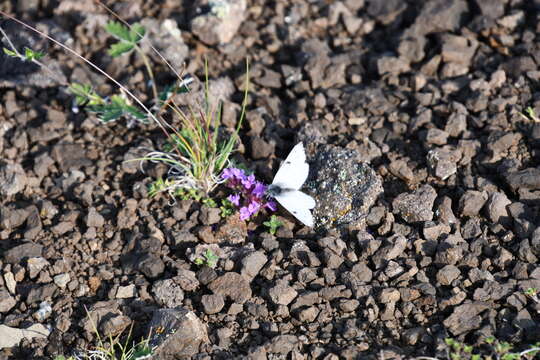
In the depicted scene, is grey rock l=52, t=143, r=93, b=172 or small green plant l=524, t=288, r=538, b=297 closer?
small green plant l=524, t=288, r=538, b=297

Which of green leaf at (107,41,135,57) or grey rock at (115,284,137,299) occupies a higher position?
green leaf at (107,41,135,57)

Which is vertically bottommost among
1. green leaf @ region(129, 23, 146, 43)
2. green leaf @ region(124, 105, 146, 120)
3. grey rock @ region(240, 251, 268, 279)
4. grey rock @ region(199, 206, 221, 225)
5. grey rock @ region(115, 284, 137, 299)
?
grey rock @ region(115, 284, 137, 299)

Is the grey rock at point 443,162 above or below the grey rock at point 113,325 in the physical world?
above

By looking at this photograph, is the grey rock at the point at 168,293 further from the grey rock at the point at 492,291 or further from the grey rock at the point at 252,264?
the grey rock at the point at 492,291

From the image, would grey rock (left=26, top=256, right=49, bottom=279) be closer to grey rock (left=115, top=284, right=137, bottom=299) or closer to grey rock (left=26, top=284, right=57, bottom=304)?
grey rock (left=26, top=284, right=57, bottom=304)

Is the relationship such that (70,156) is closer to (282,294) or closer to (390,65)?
(282,294)

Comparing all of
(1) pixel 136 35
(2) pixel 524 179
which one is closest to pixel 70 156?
(1) pixel 136 35

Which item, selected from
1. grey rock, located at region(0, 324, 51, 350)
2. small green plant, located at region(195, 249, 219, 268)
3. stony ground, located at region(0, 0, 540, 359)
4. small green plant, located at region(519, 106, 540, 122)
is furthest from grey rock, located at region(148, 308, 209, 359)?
small green plant, located at region(519, 106, 540, 122)

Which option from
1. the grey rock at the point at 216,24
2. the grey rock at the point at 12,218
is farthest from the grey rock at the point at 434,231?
the grey rock at the point at 12,218
